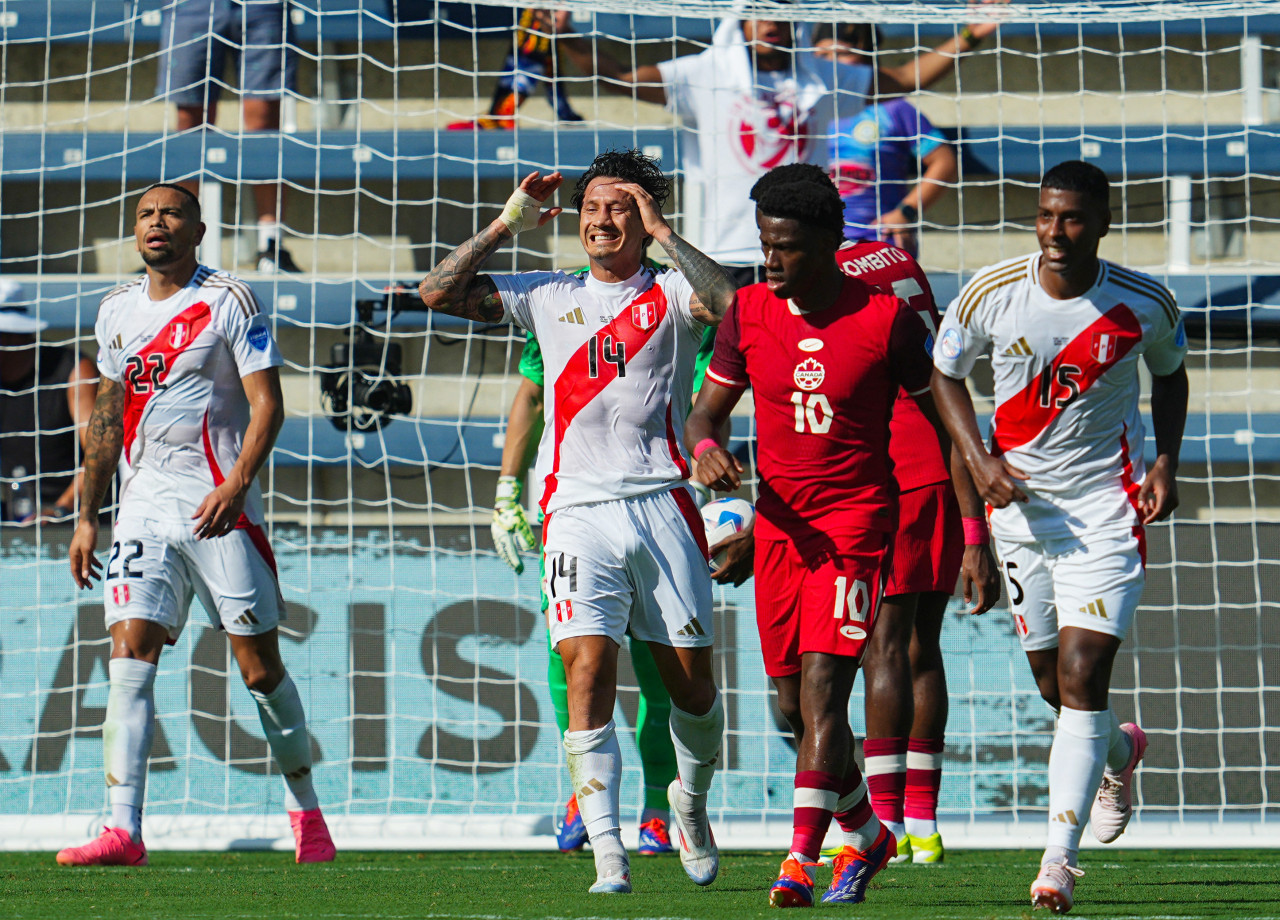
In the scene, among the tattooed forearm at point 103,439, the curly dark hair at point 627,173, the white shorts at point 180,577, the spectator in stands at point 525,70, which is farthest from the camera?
the spectator in stands at point 525,70

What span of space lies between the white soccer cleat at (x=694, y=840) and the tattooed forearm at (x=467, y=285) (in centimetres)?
145

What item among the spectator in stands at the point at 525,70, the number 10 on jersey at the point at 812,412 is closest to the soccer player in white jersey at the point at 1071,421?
the number 10 on jersey at the point at 812,412

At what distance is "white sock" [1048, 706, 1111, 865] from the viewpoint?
3973 millimetres

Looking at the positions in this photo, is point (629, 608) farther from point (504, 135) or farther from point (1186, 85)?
point (1186, 85)

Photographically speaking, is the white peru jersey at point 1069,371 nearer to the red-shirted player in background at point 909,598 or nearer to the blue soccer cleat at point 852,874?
the red-shirted player in background at point 909,598

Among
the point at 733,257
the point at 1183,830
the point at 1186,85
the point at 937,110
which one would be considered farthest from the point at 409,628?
the point at 1186,85

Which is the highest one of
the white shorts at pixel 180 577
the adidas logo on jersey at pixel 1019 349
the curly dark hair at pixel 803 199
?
the curly dark hair at pixel 803 199

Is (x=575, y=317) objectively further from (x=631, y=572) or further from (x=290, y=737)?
(x=290, y=737)

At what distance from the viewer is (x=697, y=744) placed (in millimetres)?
4535

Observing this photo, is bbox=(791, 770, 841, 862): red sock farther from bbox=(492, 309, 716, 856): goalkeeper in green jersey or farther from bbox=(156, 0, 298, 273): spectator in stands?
bbox=(156, 0, 298, 273): spectator in stands

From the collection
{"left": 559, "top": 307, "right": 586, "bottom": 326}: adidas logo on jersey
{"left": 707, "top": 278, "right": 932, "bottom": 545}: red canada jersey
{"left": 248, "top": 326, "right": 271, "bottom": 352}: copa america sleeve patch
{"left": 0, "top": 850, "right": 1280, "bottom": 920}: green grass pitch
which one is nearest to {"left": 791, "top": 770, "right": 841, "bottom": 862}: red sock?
{"left": 0, "top": 850, "right": 1280, "bottom": 920}: green grass pitch

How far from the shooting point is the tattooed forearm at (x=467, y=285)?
4539mm


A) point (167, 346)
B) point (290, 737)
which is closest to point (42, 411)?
point (167, 346)

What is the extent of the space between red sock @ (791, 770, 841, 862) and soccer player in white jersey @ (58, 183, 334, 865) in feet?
7.73
